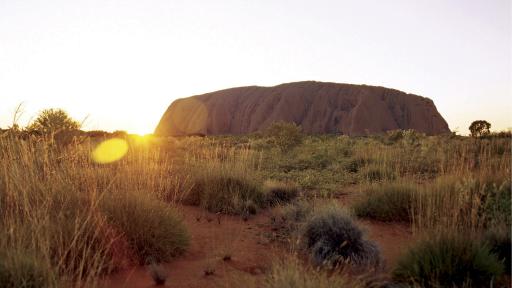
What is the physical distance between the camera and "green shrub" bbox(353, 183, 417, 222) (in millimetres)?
5785

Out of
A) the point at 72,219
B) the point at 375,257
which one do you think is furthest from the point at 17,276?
the point at 375,257

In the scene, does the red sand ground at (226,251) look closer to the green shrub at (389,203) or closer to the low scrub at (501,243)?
the green shrub at (389,203)

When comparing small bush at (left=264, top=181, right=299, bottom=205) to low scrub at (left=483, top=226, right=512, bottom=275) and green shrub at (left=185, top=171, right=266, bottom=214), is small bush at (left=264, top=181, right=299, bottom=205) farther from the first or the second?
low scrub at (left=483, top=226, right=512, bottom=275)

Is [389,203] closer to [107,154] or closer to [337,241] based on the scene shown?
[337,241]

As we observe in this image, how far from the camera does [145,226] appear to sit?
407 centimetres

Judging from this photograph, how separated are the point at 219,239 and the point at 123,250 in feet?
4.53

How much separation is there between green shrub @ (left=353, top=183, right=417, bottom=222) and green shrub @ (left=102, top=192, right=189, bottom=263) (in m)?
2.95

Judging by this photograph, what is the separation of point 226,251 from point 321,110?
59.7m

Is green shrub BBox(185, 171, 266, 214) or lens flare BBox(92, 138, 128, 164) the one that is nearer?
green shrub BBox(185, 171, 266, 214)

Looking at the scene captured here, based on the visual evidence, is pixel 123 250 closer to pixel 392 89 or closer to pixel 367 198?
pixel 367 198

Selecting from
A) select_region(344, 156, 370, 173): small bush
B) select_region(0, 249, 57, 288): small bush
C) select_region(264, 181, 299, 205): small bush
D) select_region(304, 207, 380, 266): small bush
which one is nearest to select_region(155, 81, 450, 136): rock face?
select_region(344, 156, 370, 173): small bush

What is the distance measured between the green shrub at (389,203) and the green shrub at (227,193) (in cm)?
170

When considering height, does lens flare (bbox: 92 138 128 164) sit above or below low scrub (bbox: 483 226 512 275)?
above

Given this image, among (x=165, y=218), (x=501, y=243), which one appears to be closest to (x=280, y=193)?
(x=165, y=218)
